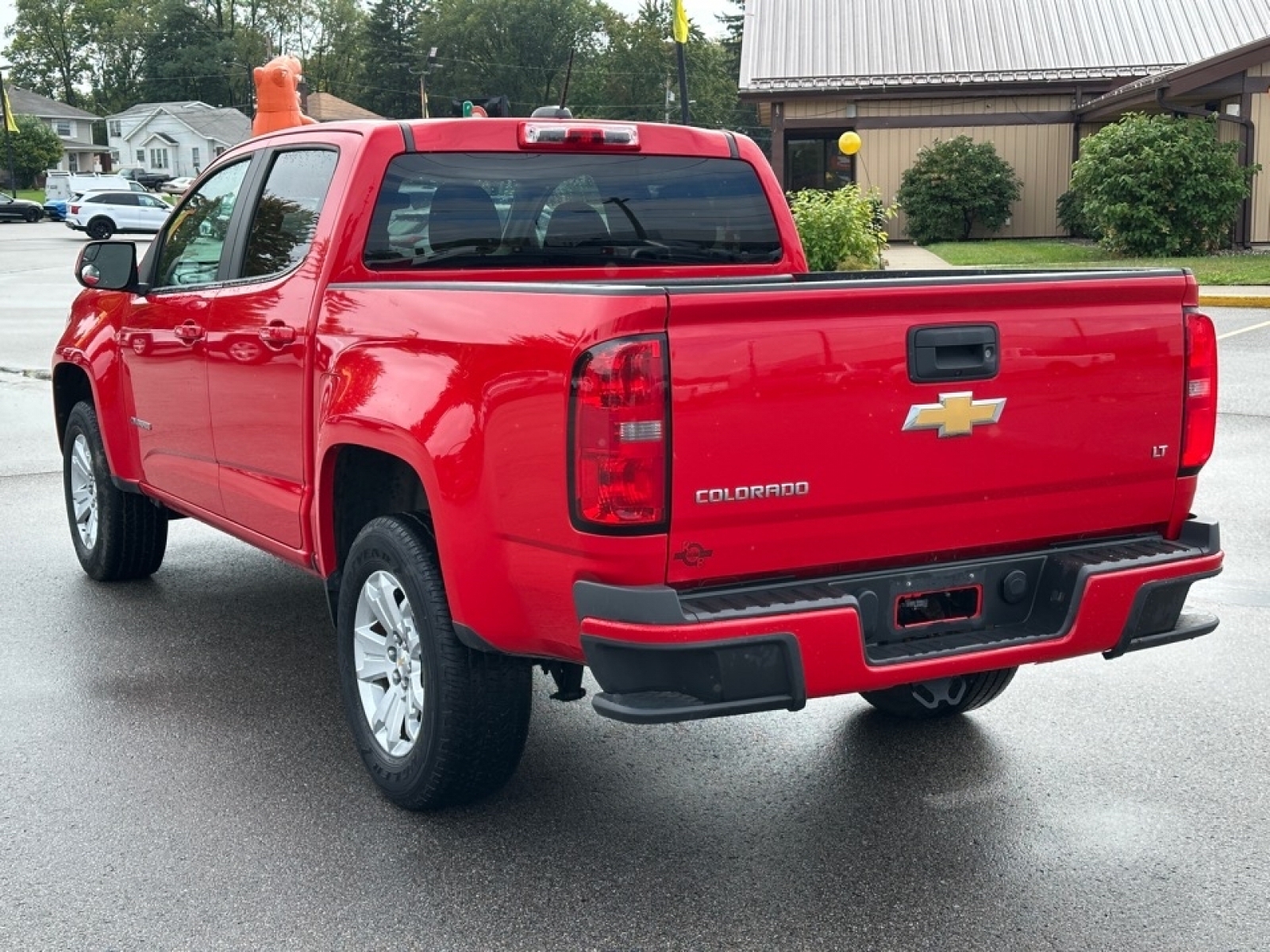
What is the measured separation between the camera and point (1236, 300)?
59.0 feet

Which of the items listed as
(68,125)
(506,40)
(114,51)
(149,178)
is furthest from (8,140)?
(114,51)

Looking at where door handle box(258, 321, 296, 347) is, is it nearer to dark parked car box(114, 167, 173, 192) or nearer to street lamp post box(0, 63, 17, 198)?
street lamp post box(0, 63, 17, 198)

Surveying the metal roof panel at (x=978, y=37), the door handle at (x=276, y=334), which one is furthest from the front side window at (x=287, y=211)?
the metal roof panel at (x=978, y=37)

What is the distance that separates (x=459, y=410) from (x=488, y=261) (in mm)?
1289

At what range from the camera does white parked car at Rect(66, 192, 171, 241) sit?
4862 centimetres

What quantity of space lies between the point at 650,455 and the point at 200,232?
10.2ft

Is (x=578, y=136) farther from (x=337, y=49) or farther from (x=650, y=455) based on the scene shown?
(x=337, y=49)

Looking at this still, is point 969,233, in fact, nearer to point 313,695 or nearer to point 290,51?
point 313,695

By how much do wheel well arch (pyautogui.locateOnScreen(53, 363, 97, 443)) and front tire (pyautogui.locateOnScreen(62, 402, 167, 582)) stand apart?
12cm

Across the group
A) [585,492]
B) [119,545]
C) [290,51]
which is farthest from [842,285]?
[290,51]

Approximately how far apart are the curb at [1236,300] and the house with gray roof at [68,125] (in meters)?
96.9

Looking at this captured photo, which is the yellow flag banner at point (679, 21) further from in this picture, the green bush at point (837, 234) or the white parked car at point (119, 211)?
the white parked car at point (119, 211)

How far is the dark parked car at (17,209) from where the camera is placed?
6000 cm

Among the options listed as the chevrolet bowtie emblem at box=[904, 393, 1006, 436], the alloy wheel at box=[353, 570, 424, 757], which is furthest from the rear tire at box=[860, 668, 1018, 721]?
the alloy wheel at box=[353, 570, 424, 757]
